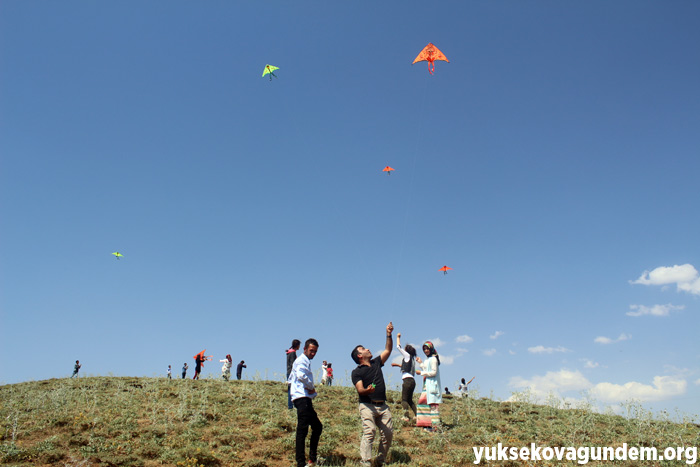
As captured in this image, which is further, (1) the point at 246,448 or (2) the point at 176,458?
(1) the point at 246,448

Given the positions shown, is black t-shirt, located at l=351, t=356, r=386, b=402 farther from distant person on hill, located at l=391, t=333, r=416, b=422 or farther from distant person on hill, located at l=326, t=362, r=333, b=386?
distant person on hill, located at l=326, t=362, r=333, b=386

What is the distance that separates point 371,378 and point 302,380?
1.41m

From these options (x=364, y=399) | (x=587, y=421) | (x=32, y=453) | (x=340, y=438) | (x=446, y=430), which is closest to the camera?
(x=364, y=399)

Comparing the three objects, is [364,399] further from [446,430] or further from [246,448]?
[446,430]

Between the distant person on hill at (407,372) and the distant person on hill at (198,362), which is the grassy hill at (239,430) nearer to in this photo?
the distant person on hill at (407,372)

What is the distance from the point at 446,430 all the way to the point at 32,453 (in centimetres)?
1040

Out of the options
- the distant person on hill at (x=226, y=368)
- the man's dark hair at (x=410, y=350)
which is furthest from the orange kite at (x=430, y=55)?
the distant person on hill at (x=226, y=368)

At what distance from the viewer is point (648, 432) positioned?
12.9 metres

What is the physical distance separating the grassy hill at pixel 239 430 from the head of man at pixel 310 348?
255cm

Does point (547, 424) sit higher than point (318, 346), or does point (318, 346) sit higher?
point (318, 346)

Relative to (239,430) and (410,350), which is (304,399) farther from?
(410,350)

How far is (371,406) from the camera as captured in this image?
888 centimetres

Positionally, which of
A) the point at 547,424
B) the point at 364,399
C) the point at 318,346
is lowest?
the point at 547,424

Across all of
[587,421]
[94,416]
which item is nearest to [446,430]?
[587,421]
